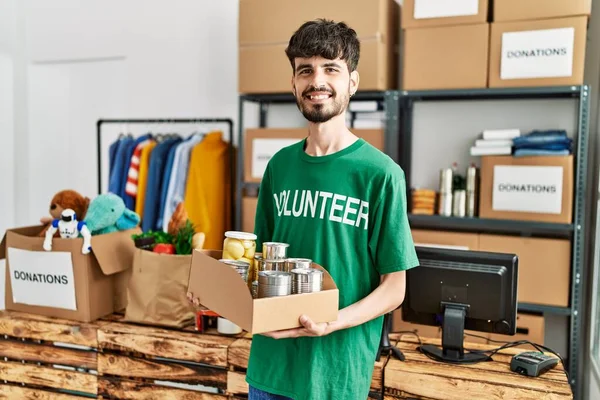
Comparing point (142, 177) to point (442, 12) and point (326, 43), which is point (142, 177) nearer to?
point (442, 12)

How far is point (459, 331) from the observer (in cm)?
187

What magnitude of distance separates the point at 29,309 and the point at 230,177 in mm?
1710

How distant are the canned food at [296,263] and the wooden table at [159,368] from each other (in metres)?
0.62

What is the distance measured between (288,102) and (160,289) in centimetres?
194

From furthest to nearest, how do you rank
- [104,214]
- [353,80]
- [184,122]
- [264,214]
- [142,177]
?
[184,122], [142,177], [104,214], [264,214], [353,80]

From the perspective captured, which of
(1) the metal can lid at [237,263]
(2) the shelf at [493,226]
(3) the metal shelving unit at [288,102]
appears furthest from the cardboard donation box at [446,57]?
(1) the metal can lid at [237,263]

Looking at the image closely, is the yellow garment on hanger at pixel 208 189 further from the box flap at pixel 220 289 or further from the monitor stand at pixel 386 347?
the box flap at pixel 220 289

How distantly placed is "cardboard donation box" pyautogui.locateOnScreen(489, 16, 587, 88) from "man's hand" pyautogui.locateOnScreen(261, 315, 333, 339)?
1972mm

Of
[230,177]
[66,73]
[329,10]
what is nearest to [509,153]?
[329,10]

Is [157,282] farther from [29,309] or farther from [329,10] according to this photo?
[329,10]

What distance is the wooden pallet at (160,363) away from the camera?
6.38 feet

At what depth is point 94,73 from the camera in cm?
427

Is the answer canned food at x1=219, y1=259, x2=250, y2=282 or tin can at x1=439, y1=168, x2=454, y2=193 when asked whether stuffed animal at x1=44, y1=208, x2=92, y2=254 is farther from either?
tin can at x1=439, y1=168, x2=454, y2=193

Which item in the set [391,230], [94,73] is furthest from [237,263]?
[94,73]
